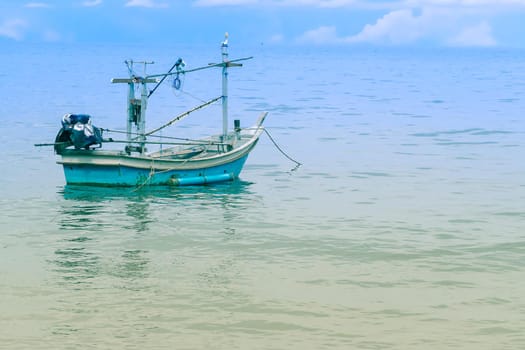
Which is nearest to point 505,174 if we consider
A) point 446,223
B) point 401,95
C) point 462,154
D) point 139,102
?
point 462,154

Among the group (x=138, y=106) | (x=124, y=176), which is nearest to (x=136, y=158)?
(x=124, y=176)

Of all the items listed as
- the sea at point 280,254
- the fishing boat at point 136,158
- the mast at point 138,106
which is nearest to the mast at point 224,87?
the fishing boat at point 136,158

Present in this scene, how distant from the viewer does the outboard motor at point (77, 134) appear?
103 feet

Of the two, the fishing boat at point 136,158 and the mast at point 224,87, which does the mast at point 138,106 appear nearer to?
the fishing boat at point 136,158

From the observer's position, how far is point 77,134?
31.4m

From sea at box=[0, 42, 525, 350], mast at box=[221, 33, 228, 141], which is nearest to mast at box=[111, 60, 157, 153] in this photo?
sea at box=[0, 42, 525, 350]

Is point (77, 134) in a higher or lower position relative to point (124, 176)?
higher

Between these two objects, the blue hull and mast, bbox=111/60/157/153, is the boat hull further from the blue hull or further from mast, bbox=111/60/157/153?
mast, bbox=111/60/157/153

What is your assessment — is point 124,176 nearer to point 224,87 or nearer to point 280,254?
point 224,87

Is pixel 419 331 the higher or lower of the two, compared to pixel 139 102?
lower

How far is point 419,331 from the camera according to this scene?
1720 cm

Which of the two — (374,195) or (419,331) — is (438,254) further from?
(374,195)

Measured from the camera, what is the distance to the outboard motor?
31422 millimetres

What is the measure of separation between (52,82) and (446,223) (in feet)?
330
